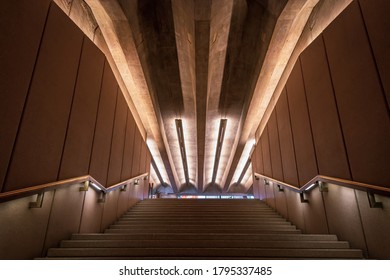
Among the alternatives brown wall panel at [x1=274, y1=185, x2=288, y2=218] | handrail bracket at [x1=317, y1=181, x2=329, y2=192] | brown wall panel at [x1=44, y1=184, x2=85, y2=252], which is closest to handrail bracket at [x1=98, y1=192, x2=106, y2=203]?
brown wall panel at [x1=44, y1=184, x2=85, y2=252]

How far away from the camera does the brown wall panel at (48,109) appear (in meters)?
2.43

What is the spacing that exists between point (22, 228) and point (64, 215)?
0.84 meters

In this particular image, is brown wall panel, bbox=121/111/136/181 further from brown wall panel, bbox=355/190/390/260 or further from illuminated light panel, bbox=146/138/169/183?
brown wall panel, bbox=355/190/390/260

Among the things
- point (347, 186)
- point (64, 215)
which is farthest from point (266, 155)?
point (64, 215)

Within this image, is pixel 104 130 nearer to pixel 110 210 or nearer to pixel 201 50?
pixel 110 210

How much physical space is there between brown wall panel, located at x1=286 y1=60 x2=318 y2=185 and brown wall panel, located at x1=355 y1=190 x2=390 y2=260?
1.11 meters

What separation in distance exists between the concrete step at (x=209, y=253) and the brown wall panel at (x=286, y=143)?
206 cm

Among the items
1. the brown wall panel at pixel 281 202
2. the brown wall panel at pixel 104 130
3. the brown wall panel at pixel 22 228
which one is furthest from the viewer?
the brown wall panel at pixel 281 202

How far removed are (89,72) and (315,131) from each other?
3.99 metres

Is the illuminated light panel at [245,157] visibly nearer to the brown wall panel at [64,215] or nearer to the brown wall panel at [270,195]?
the brown wall panel at [270,195]

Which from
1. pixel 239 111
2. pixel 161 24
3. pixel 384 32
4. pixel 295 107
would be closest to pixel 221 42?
pixel 161 24

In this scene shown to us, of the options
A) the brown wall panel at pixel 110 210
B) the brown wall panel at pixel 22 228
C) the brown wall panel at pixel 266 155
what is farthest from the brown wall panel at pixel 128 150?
the brown wall panel at pixel 266 155

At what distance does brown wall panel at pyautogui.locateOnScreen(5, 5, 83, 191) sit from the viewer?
243 centimetres
